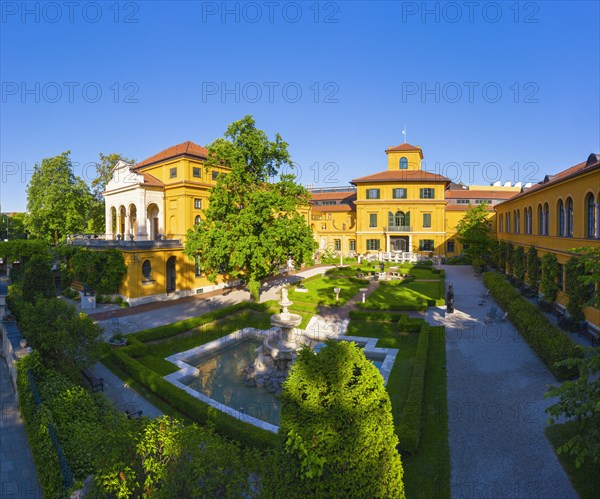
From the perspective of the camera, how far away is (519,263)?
2994cm

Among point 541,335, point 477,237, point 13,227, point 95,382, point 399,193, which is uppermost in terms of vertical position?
point 399,193

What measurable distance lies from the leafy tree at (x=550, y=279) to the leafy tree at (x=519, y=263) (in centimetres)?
693

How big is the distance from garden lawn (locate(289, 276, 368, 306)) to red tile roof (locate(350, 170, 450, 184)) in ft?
66.5

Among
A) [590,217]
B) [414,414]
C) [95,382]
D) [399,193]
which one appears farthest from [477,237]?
[95,382]

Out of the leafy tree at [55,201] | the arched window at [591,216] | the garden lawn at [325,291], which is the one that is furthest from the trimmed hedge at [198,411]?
the leafy tree at [55,201]

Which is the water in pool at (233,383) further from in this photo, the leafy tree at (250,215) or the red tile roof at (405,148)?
the red tile roof at (405,148)

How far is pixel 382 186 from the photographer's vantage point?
5191cm

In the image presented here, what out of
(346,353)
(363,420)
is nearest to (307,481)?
(363,420)

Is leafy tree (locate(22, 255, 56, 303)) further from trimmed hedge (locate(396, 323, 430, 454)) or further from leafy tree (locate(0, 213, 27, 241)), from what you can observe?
leafy tree (locate(0, 213, 27, 241))

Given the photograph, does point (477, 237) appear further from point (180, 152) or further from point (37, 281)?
point (37, 281)

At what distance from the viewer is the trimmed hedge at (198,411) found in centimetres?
998

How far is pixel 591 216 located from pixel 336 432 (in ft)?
65.3

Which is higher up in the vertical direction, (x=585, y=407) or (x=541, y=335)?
(x=585, y=407)

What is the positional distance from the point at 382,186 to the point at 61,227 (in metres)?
39.3
